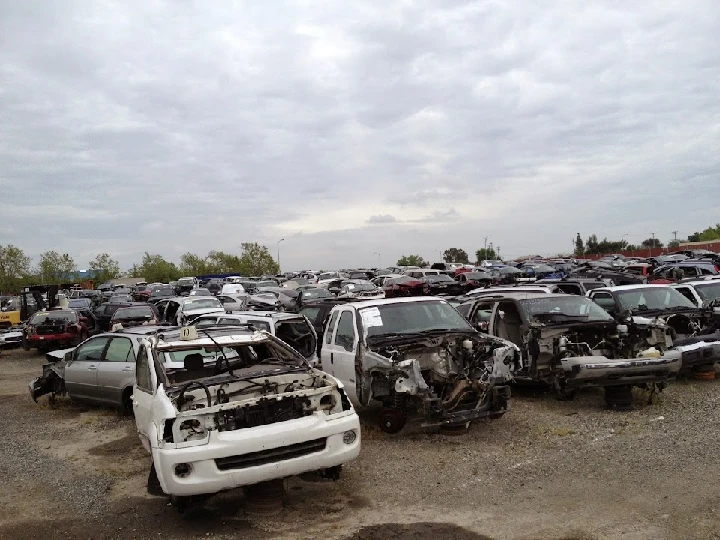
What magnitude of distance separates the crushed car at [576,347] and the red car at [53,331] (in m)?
14.8

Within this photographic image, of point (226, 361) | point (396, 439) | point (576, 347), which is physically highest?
point (226, 361)

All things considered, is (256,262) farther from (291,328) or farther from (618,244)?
(291,328)

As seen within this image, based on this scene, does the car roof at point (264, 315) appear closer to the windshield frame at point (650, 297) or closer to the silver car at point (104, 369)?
the silver car at point (104, 369)

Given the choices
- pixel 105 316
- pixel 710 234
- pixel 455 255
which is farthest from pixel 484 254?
pixel 105 316

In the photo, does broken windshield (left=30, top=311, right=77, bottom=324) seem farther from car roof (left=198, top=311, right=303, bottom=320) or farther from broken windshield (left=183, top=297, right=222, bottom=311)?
car roof (left=198, top=311, right=303, bottom=320)

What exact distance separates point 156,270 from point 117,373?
4829 inches

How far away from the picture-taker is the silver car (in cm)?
1030

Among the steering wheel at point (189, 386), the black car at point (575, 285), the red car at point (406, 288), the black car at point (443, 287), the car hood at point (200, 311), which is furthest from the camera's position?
the red car at point (406, 288)

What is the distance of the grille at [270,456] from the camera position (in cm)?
548

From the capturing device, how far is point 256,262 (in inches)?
4601

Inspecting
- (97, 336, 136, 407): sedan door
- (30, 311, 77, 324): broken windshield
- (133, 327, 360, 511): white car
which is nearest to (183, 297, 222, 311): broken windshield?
(30, 311, 77, 324): broken windshield

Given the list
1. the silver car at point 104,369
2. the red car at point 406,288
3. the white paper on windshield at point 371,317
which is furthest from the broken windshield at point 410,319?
the red car at point 406,288

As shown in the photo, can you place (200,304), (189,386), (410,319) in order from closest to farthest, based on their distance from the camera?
(189,386), (410,319), (200,304)

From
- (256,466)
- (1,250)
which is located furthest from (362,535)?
(1,250)
